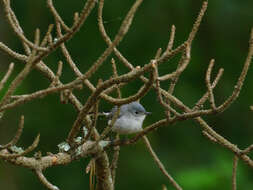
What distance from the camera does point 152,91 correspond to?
8273mm

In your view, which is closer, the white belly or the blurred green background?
the white belly

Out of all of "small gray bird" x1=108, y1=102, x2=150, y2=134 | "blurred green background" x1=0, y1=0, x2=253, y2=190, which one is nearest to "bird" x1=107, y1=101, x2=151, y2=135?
"small gray bird" x1=108, y1=102, x2=150, y2=134

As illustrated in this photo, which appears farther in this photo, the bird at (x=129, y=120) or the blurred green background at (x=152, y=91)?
the blurred green background at (x=152, y=91)

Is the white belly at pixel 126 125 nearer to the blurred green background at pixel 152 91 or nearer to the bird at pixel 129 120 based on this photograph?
the bird at pixel 129 120

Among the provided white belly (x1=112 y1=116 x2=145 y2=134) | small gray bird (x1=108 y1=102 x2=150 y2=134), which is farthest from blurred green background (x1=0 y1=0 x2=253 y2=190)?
white belly (x1=112 y1=116 x2=145 y2=134)

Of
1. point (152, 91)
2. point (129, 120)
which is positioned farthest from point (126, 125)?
point (152, 91)

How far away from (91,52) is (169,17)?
1329 mm

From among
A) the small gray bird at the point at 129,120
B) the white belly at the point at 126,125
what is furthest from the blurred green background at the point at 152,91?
the white belly at the point at 126,125

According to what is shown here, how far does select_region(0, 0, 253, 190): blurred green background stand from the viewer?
8211 mm

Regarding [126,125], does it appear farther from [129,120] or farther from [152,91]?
[152,91]

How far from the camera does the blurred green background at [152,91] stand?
26.9 feet

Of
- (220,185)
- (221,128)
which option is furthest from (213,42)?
(220,185)

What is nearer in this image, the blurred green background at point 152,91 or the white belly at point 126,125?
the white belly at point 126,125

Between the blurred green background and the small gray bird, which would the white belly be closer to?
the small gray bird
